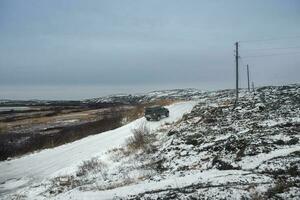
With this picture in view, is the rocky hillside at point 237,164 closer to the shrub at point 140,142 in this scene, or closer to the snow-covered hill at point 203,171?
the snow-covered hill at point 203,171

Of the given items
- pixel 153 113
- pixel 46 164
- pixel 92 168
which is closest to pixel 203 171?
pixel 92 168

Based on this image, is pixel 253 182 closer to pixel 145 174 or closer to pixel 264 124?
pixel 145 174

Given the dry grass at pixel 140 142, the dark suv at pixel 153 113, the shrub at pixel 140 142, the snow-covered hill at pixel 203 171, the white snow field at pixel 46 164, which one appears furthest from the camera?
the dark suv at pixel 153 113

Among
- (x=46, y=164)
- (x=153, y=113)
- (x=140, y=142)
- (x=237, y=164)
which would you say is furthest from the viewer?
(x=153, y=113)

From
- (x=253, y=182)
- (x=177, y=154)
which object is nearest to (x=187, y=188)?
(x=253, y=182)

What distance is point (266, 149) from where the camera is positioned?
44.0 feet

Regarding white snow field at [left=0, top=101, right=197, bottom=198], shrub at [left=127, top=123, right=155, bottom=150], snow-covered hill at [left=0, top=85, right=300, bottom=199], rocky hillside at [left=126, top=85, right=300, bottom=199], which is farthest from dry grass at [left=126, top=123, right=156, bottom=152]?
white snow field at [left=0, top=101, right=197, bottom=198]

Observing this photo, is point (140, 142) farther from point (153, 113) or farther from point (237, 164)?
point (153, 113)

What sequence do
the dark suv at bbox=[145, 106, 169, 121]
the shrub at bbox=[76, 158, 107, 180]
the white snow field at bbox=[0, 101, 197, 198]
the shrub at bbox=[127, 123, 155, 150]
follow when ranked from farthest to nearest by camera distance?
the dark suv at bbox=[145, 106, 169, 121]
the shrub at bbox=[127, 123, 155, 150]
the white snow field at bbox=[0, 101, 197, 198]
the shrub at bbox=[76, 158, 107, 180]

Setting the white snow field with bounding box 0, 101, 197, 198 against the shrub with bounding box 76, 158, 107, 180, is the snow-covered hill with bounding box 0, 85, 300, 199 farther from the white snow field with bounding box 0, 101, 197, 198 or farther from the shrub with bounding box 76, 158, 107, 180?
the white snow field with bounding box 0, 101, 197, 198

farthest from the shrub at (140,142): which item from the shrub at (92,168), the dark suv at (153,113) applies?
→ the dark suv at (153,113)

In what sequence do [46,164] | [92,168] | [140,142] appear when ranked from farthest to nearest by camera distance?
[46,164], [140,142], [92,168]

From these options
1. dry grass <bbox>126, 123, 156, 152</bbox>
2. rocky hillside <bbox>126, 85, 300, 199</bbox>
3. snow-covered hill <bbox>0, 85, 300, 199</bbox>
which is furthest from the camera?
dry grass <bbox>126, 123, 156, 152</bbox>

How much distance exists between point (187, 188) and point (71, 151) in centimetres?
1843
